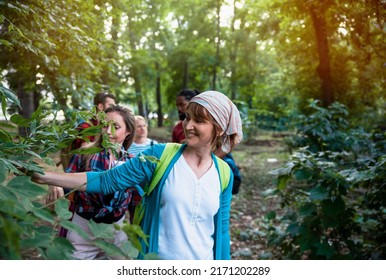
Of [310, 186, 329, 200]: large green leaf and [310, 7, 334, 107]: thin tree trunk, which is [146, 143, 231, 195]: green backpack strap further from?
[310, 7, 334, 107]: thin tree trunk

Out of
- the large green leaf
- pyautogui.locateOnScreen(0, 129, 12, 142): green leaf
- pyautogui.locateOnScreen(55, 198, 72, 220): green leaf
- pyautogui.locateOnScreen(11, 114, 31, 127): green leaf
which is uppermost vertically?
pyautogui.locateOnScreen(11, 114, 31, 127): green leaf

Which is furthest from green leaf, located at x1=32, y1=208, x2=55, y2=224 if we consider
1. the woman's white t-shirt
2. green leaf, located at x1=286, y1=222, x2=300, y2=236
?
green leaf, located at x1=286, y1=222, x2=300, y2=236

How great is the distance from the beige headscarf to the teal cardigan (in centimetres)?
17

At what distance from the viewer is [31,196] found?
835 millimetres

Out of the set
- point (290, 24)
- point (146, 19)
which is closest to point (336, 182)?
point (290, 24)

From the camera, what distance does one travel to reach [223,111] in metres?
1.63

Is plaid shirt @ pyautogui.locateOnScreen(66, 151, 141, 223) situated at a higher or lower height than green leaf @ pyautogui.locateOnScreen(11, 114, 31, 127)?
lower

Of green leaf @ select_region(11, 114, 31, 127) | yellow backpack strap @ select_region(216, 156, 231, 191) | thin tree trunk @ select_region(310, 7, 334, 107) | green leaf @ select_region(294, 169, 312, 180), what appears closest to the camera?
green leaf @ select_region(11, 114, 31, 127)

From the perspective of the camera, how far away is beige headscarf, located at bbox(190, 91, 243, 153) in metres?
1.59

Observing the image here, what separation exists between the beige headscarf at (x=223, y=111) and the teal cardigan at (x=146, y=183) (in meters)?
0.17

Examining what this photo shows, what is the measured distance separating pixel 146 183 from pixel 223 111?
50 centimetres

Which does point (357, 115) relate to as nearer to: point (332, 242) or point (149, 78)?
point (332, 242)

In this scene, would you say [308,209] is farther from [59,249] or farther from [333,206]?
[59,249]

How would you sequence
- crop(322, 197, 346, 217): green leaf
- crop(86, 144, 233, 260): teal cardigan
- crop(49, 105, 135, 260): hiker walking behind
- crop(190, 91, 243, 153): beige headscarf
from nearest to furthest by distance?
1. crop(86, 144, 233, 260): teal cardigan
2. crop(190, 91, 243, 153): beige headscarf
3. crop(49, 105, 135, 260): hiker walking behind
4. crop(322, 197, 346, 217): green leaf
